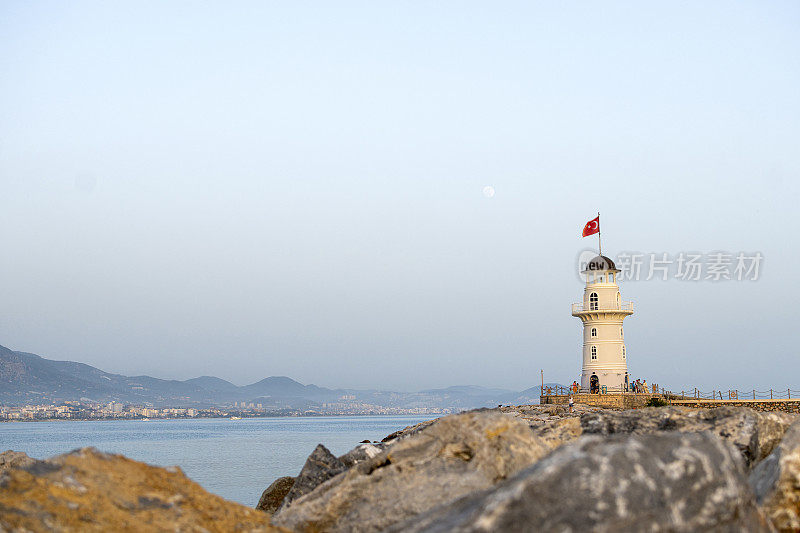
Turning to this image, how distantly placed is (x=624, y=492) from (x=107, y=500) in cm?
362

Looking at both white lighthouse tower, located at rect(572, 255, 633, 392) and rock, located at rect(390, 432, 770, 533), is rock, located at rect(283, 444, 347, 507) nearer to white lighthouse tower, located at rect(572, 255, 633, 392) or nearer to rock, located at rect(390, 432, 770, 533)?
rock, located at rect(390, 432, 770, 533)

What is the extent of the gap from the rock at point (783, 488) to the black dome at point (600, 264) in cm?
5186

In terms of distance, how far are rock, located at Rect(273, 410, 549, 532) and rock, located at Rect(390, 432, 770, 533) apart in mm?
2129

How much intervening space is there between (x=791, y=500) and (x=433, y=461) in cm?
313

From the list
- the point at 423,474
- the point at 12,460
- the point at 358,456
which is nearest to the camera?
the point at 423,474

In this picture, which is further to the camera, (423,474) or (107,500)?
(423,474)

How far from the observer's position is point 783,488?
6.10 metres

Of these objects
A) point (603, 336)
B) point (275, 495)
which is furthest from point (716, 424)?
point (603, 336)

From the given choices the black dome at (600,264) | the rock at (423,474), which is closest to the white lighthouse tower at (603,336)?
the black dome at (600,264)

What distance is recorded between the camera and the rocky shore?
4148 millimetres

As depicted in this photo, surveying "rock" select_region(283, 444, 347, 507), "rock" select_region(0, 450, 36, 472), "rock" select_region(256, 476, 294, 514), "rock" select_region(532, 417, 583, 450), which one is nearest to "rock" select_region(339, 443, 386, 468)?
"rock" select_region(283, 444, 347, 507)

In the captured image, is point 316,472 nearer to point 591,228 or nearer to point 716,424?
point 716,424

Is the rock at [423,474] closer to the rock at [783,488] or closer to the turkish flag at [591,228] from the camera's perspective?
the rock at [783,488]

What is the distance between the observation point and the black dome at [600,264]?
57.2m
